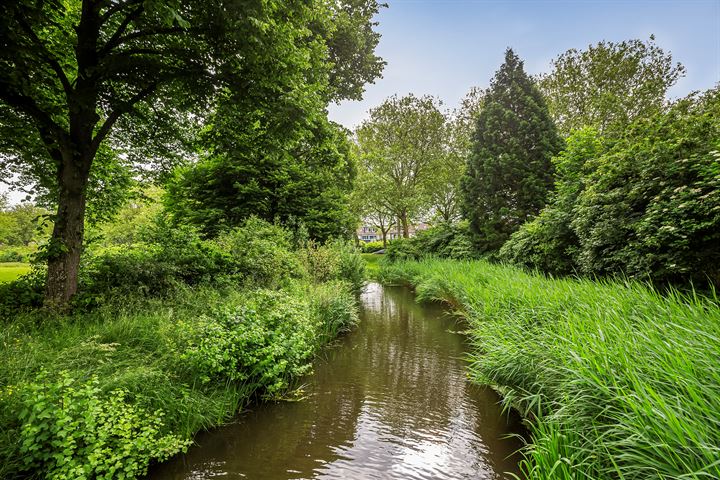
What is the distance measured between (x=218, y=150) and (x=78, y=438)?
6652 mm

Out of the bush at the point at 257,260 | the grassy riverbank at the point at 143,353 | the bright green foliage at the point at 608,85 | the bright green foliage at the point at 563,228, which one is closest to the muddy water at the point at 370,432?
the grassy riverbank at the point at 143,353

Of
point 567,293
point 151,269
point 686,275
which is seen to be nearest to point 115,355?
point 151,269

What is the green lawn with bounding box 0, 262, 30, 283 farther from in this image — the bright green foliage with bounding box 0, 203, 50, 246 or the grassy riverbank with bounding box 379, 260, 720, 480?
the grassy riverbank with bounding box 379, 260, 720, 480

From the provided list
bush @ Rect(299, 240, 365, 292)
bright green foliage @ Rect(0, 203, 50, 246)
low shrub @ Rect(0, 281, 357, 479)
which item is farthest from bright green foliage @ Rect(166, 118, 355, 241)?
bright green foliage @ Rect(0, 203, 50, 246)

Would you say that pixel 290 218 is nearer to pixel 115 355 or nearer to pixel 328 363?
pixel 328 363

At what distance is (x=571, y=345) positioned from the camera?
349 cm

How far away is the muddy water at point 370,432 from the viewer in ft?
10.7

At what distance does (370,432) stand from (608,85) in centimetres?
2292

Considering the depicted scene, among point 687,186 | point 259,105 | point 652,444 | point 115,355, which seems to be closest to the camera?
point 652,444

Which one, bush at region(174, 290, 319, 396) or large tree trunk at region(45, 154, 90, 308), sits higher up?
large tree trunk at region(45, 154, 90, 308)

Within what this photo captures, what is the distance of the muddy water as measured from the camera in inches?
129

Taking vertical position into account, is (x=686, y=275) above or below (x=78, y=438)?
above

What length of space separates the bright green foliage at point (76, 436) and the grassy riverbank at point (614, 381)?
3.50m

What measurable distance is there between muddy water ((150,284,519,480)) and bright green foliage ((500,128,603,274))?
14.8ft
